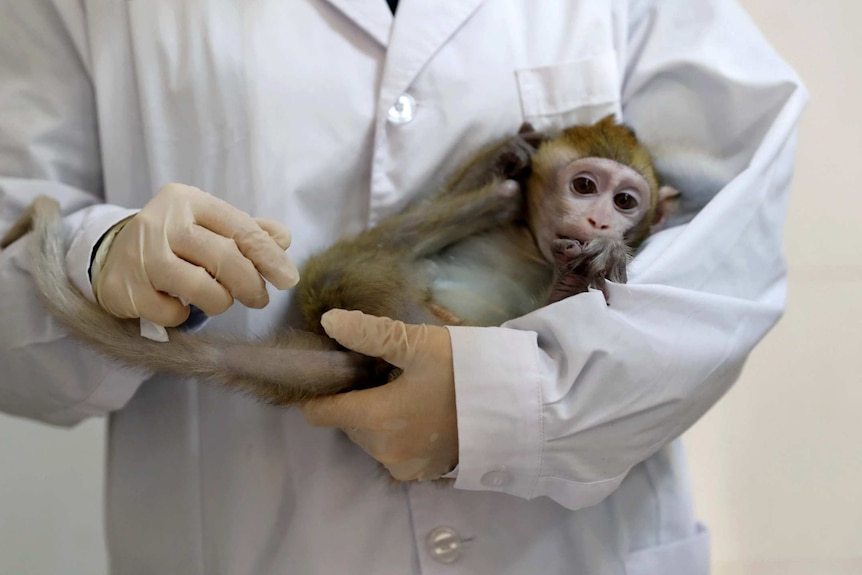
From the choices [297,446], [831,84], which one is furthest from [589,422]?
[831,84]

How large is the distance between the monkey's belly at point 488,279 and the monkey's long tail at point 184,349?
0.21 m

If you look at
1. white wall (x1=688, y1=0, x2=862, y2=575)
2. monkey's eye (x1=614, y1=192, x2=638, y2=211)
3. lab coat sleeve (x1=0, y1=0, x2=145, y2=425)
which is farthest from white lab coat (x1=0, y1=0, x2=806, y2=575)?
white wall (x1=688, y1=0, x2=862, y2=575)

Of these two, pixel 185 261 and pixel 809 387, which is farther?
pixel 809 387

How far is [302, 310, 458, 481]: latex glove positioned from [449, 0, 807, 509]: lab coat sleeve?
3cm

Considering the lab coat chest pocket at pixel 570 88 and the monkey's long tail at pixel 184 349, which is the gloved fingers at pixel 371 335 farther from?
the lab coat chest pocket at pixel 570 88

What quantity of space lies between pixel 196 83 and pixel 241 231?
273 millimetres

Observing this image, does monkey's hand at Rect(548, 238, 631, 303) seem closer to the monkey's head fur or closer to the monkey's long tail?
the monkey's head fur

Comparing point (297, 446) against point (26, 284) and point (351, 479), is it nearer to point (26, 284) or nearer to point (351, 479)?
point (351, 479)

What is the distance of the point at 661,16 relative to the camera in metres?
1.11

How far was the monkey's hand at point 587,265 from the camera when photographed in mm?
847

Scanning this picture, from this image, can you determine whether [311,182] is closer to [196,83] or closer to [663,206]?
[196,83]

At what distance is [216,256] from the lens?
0.76 metres

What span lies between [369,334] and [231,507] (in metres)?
0.35

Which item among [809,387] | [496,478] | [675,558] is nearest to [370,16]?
[496,478]
